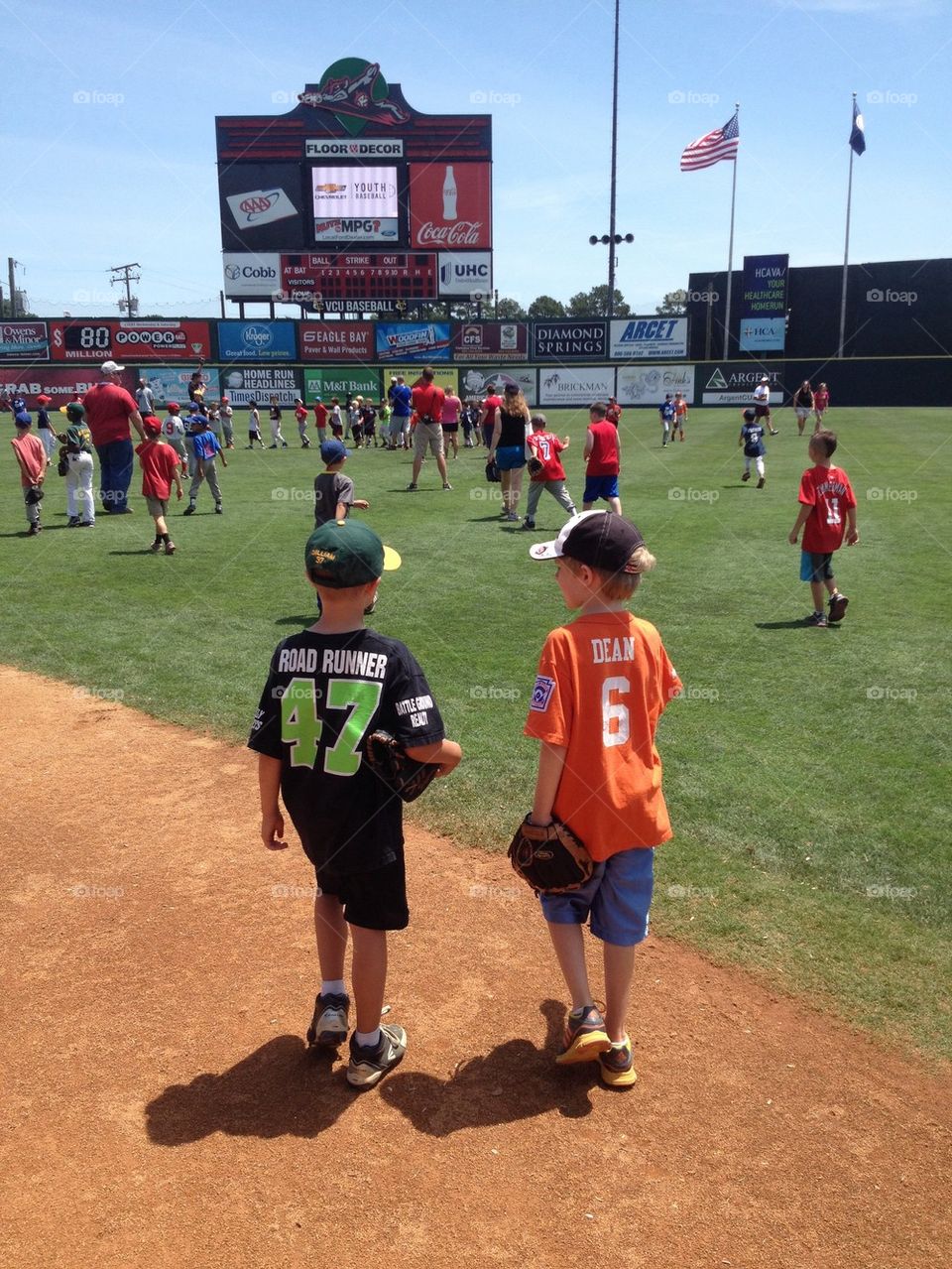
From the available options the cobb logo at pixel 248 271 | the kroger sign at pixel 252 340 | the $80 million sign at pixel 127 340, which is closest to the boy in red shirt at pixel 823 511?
the kroger sign at pixel 252 340

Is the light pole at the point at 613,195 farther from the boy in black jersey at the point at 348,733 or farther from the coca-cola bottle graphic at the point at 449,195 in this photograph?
the boy in black jersey at the point at 348,733

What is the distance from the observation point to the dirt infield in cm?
296

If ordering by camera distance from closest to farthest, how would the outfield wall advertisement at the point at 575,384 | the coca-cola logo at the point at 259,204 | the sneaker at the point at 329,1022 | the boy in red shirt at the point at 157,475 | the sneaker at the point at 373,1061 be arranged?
the sneaker at the point at 373,1061
the sneaker at the point at 329,1022
the boy in red shirt at the point at 157,475
the outfield wall advertisement at the point at 575,384
the coca-cola logo at the point at 259,204

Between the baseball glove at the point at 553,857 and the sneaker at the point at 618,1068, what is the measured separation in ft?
2.25

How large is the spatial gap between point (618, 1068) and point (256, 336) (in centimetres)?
4685

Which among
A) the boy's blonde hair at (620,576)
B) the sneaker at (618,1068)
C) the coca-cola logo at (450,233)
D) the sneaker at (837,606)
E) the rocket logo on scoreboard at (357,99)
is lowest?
the sneaker at (618,1068)

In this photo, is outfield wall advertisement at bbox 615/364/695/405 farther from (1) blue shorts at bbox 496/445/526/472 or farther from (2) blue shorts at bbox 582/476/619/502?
(2) blue shorts at bbox 582/476/619/502

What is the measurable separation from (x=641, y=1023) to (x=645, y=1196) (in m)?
0.93

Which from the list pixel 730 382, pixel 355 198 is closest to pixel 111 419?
pixel 730 382

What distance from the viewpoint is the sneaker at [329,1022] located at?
3.72m

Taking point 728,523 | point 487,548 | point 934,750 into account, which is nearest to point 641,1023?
point 934,750

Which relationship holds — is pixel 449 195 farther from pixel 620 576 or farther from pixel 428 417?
pixel 620 576

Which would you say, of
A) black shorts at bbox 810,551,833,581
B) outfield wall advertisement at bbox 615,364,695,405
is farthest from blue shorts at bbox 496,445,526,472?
outfield wall advertisement at bbox 615,364,695,405

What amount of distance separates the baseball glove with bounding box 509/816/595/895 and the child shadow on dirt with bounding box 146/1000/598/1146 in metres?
0.80
